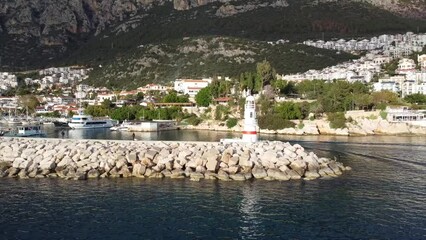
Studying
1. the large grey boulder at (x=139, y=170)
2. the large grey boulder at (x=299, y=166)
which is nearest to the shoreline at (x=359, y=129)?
Result: the large grey boulder at (x=299, y=166)

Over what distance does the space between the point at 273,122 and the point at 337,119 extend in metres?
9.30

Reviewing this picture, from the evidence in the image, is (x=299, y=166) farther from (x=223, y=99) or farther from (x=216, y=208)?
(x=223, y=99)

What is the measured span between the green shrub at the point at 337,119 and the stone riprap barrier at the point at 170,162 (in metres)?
35.1

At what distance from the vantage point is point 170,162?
3356cm

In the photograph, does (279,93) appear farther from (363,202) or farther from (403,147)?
(363,202)

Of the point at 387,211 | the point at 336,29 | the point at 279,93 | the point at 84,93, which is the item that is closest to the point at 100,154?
the point at 387,211

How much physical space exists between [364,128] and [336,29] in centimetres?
10202

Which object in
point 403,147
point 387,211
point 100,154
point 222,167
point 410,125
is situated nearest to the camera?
point 387,211

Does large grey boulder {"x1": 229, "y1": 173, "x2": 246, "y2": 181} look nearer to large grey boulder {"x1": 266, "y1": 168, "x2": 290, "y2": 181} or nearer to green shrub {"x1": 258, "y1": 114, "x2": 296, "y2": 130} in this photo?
large grey boulder {"x1": 266, "y1": 168, "x2": 290, "y2": 181}

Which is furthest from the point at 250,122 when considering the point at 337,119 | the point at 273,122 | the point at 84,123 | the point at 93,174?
the point at 84,123

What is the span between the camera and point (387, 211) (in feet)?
81.3

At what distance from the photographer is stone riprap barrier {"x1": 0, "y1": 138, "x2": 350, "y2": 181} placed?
32406 mm

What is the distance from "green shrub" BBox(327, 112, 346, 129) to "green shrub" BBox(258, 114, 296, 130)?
17.7 feet

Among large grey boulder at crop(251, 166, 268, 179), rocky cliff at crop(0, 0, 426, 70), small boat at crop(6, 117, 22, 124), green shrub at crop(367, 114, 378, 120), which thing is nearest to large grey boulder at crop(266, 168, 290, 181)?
large grey boulder at crop(251, 166, 268, 179)
